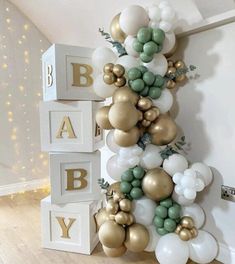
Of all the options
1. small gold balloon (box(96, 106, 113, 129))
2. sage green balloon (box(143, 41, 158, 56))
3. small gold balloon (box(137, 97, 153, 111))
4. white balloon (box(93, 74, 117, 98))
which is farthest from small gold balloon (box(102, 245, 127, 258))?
sage green balloon (box(143, 41, 158, 56))

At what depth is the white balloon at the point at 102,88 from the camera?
6.07 feet

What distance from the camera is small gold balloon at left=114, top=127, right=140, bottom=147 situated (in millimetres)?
1666

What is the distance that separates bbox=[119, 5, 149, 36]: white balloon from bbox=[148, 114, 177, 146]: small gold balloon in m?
0.56

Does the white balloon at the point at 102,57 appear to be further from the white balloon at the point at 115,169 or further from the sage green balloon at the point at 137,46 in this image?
the white balloon at the point at 115,169

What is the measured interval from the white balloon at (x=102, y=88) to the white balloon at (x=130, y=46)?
0.24 m

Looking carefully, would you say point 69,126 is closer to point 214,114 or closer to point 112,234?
point 112,234

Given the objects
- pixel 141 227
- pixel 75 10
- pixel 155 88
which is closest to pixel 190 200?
pixel 141 227

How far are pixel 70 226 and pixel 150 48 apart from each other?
1.34 meters

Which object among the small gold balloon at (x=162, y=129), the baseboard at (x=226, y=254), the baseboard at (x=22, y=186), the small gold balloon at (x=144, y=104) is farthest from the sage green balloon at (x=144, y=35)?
the baseboard at (x=22, y=186)

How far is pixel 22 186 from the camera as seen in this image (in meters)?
3.41

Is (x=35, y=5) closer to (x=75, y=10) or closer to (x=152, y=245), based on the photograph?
(x=75, y=10)

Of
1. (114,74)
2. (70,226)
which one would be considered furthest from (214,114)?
(70,226)

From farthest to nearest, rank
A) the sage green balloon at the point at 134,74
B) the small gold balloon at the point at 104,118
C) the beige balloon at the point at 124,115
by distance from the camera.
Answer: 1. the small gold balloon at the point at 104,118
2. the sage green balloon at the point at 134,74
3. the beige balloon at the point at 124,115

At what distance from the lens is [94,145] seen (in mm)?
2006
